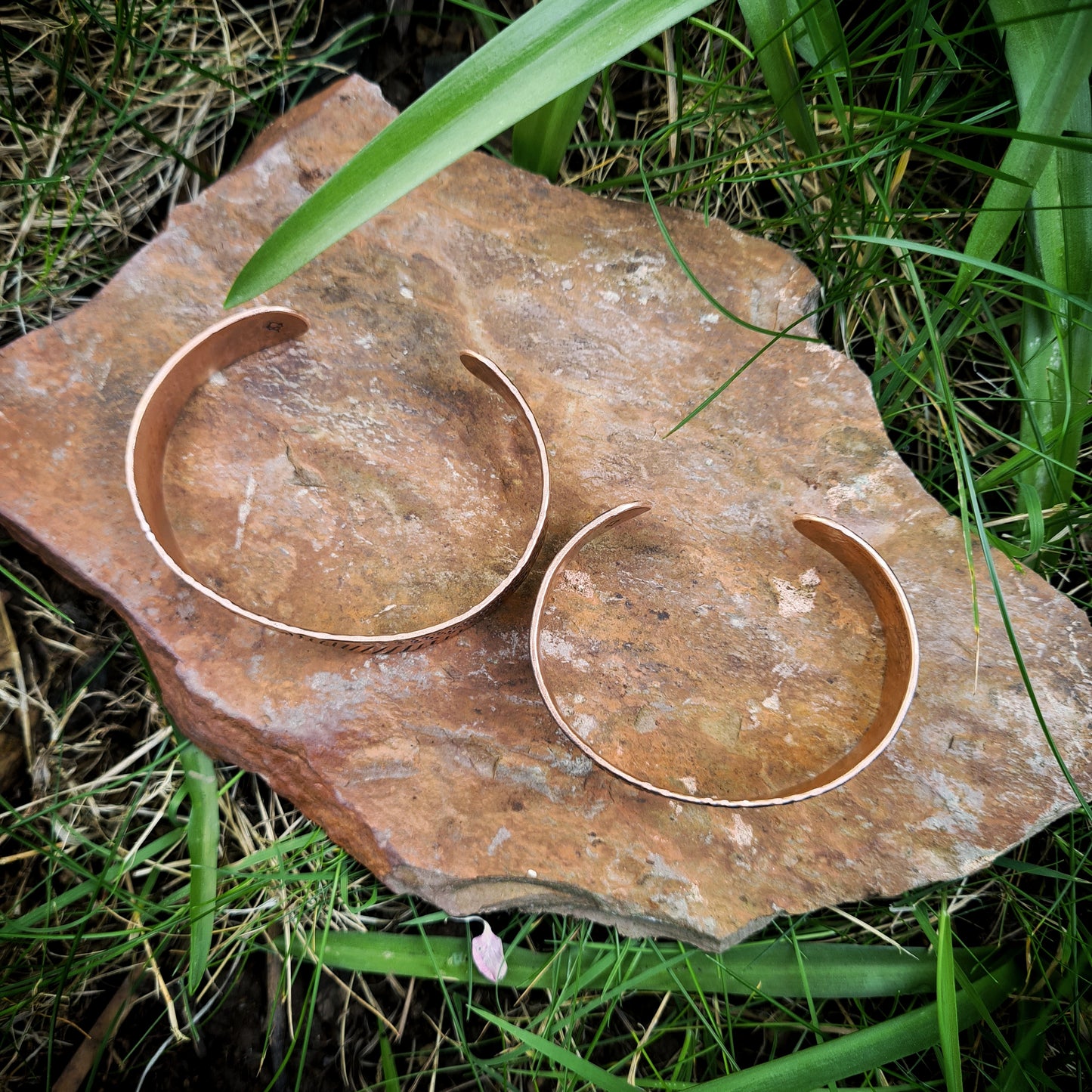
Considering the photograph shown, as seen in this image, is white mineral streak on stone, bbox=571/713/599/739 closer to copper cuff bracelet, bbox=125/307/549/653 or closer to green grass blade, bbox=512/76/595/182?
copper cuff bracelet, bbox=125/307/549/653

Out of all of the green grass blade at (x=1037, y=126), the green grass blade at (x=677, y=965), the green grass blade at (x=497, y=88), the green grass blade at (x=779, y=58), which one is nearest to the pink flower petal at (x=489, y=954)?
the green grass blade at (x=677, y=965)

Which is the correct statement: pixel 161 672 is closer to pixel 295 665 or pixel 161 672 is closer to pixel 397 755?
pixel 295 665

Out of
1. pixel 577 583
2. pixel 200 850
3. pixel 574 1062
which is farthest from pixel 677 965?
pixel 200 850

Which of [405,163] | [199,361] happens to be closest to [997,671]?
[405,163]

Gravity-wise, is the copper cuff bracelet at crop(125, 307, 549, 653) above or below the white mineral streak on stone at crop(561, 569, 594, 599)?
above

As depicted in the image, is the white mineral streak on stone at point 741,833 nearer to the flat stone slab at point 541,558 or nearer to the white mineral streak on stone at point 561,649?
the flat stone slab at point 541,558

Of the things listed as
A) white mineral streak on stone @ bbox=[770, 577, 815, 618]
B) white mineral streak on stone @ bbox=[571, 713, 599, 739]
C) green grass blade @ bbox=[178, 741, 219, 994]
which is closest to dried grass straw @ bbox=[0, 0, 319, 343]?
green grass blade @ bbox=[178, 741, 219, 994]
